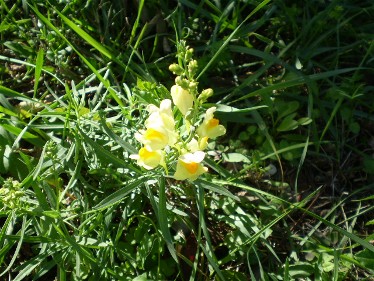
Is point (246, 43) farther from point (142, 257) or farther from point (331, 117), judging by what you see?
point (142, 257)

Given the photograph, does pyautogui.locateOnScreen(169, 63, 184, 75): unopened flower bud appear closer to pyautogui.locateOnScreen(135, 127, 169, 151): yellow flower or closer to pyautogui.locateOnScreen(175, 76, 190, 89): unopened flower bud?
pyautogui.locateOnScreen(175, 76, 190, 89): unopened flower bud

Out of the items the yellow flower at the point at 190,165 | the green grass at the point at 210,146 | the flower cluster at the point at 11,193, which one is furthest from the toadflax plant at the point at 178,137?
the flower cluster at the point at 11,193

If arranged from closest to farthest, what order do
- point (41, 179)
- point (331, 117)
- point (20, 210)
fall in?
point (20, 210) → point (41, 179) → point (331, 117)

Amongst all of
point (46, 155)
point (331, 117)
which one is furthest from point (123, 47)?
point (331, 117)

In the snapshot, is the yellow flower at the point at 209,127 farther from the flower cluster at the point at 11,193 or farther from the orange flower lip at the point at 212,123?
the flower cluster at the point at 11,193

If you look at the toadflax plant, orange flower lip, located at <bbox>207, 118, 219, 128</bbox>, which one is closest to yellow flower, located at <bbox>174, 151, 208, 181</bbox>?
the toadflax plant

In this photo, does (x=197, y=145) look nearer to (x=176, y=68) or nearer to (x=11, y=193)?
(x=176, y=68)
